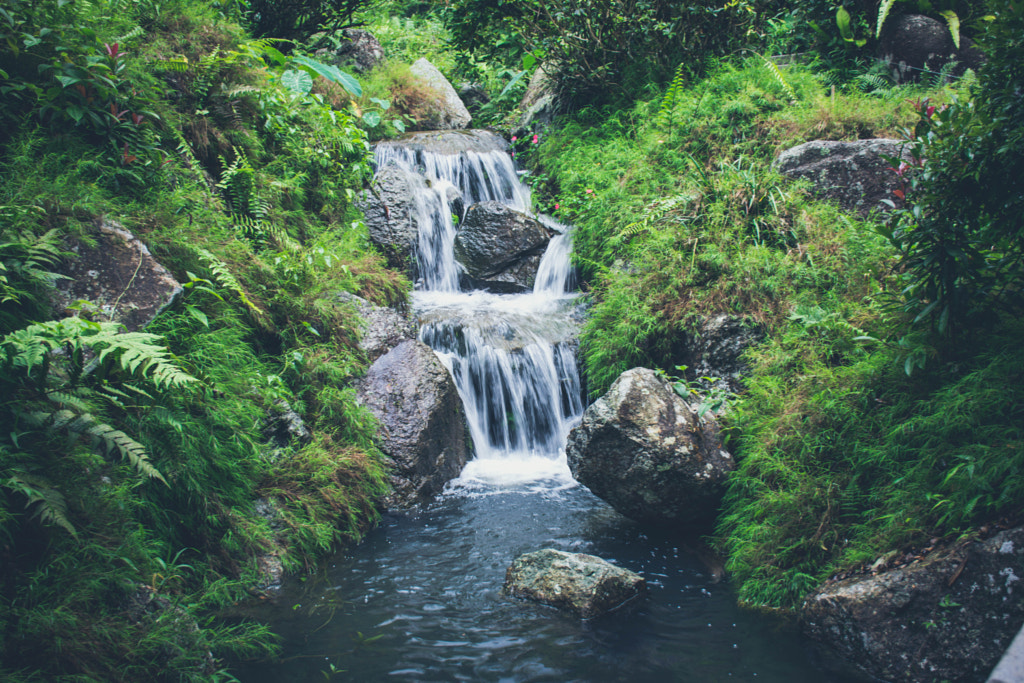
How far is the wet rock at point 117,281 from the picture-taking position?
3.67 meters

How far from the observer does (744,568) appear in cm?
397

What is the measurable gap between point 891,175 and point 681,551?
15.5ft

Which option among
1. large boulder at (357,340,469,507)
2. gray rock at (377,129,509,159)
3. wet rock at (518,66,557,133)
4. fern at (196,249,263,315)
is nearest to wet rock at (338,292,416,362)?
large boulder at (357,340,469,507)

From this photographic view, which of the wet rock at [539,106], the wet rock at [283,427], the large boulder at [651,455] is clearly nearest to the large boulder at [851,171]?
the large boulder at [651,455]

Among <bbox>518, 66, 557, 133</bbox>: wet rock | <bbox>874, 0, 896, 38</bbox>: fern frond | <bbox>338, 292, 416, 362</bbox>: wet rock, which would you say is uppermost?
<bbox>518, 66, 557, 133</bbox>: wet rock

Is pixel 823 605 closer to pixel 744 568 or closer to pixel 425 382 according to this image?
pixel 744 568

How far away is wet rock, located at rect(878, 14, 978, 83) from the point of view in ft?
26.5

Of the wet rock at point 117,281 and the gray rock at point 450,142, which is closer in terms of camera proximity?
the wet rock at point 117,281

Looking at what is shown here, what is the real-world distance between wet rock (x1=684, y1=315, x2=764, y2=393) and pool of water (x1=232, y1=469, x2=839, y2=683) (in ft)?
5.44

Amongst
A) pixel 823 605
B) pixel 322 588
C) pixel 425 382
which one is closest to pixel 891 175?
pixel 823 605

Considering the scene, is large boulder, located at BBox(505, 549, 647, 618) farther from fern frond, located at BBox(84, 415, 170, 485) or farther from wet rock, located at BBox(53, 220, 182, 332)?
wet rock, located at BBox(53, 220, 182, 332)

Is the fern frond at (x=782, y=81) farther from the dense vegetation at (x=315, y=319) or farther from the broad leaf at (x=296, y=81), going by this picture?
the broad leaf at (x=296, y=81)

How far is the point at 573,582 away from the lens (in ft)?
12.1

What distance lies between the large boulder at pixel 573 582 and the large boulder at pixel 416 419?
5.24 feet
